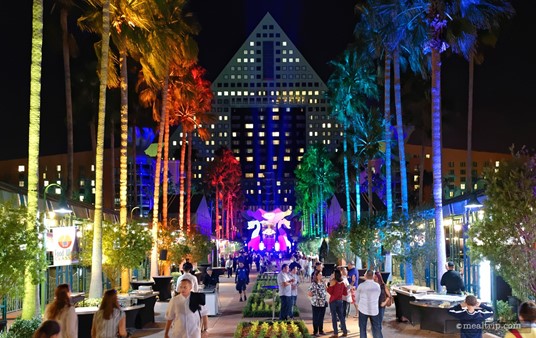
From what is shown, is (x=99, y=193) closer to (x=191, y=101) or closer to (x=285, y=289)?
(x=285, y=289)

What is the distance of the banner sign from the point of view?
1941cm

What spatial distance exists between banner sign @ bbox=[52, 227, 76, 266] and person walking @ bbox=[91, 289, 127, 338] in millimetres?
9436

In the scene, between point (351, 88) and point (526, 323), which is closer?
point (526, 323)

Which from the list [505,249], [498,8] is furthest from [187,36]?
[505,249]

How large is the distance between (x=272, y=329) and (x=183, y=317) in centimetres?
959

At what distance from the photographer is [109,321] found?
10.3 metres

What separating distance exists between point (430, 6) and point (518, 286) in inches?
462

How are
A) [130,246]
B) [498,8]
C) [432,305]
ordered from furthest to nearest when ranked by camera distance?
1. [130,246]
2. [498,8]
3. [432,305]

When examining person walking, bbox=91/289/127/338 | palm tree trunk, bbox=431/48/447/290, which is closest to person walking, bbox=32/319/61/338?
person walking, bbox=91/289/127/338

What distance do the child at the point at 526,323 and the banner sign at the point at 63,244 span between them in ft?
45.6

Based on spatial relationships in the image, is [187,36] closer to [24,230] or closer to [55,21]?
[55,21]

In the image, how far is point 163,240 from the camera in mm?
37625

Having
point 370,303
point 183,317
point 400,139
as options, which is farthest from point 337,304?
point 400,139

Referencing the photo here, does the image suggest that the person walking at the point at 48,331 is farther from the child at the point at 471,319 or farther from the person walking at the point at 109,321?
the child at the point at 471,319
